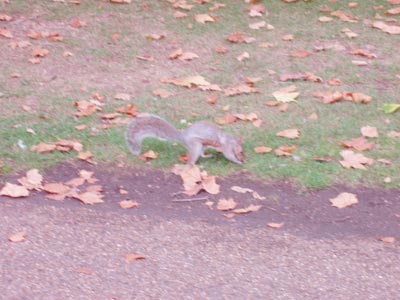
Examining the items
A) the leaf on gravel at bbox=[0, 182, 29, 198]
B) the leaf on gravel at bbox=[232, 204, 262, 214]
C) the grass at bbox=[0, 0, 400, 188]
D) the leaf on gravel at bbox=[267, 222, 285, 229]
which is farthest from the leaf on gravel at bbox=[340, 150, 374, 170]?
the leaf on gravel at bbox=[0, 182, 29, 198]

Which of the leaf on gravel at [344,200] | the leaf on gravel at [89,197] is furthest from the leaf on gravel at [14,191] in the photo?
the leaf on gravel at [344,200]

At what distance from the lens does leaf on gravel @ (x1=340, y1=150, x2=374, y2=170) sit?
643 cm

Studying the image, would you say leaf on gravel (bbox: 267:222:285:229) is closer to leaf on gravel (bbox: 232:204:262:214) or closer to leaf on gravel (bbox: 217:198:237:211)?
leaf on gravel (bbox: 232:204:262:214)

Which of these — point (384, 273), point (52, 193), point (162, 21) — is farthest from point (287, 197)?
point (162, 21)

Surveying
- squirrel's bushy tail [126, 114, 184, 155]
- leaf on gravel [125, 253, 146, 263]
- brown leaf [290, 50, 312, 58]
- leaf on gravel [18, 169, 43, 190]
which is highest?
squirrel's bushy tail [126, 114, 184, 155]

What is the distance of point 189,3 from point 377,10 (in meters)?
2.28

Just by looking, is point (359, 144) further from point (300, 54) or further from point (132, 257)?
point (132, 257)

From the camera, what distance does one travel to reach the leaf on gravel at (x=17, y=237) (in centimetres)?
523

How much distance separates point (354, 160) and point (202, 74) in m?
2.52

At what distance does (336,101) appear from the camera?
7770 millimetres

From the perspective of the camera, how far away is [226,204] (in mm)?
5832

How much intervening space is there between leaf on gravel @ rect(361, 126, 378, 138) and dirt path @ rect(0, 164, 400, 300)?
1001 millimetres

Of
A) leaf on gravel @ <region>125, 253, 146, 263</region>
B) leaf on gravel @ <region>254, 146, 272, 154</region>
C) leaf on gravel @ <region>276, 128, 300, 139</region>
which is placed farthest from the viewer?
leaf on gravel @ <region>276, 128, 300, 139</region>

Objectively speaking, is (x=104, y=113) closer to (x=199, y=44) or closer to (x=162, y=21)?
(x=199, y=44)
